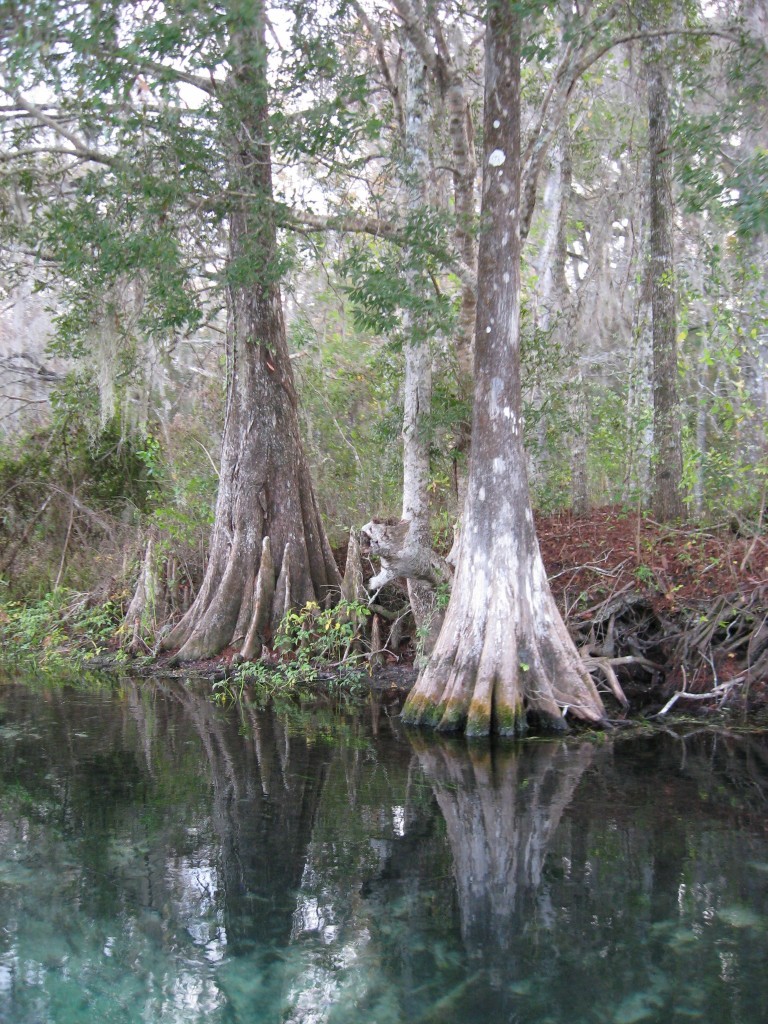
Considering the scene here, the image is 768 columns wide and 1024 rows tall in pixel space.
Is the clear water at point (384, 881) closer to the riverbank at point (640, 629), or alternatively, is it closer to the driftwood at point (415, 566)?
the riverbank at point (640, 629)

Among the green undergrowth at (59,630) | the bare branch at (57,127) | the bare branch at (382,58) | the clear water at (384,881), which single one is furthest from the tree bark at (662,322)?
the green undergrowth at (59,630)

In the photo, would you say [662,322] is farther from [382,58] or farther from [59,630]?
[59,630]

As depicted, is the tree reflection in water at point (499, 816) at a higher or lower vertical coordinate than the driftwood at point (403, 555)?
lower

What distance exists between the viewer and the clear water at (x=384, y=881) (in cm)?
449

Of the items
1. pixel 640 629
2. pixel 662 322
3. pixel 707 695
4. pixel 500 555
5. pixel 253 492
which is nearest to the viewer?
pixel 500 555

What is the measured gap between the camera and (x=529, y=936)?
500 centimetres

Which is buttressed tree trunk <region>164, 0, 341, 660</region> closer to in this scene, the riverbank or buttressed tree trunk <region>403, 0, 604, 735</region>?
the riverbank

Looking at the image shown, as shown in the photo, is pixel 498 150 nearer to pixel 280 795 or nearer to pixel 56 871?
pixel 280 795

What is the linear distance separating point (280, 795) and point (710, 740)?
4.09 metres

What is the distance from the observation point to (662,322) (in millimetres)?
12055

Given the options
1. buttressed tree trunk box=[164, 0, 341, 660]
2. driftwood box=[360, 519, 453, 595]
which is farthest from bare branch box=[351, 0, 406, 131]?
driftwood box=[360, 519, 453, 595]

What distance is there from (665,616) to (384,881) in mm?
6099

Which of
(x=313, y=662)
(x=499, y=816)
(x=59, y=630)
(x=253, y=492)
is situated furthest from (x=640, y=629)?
(x=59, y=630)

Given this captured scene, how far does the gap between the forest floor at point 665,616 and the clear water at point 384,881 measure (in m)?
1.31
